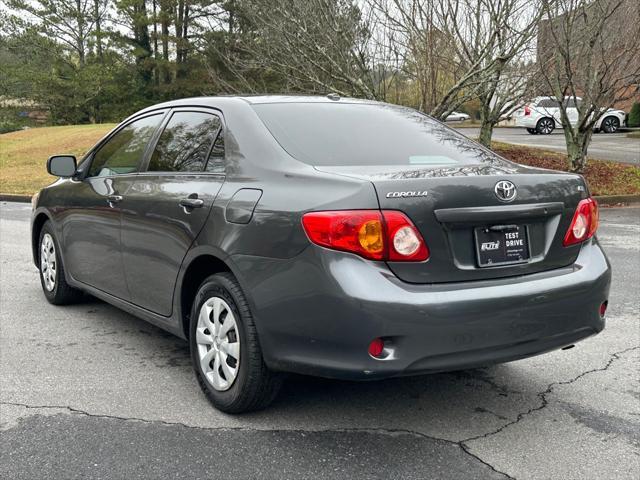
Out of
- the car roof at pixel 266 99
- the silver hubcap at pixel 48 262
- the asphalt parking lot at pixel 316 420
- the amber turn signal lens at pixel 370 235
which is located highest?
the car roof at pixel 266 99

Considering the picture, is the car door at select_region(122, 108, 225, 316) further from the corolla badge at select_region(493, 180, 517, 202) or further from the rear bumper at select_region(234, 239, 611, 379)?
the corolla badge at select_region(493, 180, 517, 202)

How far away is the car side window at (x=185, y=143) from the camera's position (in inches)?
156

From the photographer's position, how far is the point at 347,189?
9.97ft

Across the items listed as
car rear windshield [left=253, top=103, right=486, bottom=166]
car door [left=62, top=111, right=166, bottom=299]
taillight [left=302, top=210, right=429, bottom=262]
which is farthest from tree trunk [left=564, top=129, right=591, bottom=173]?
taillight [left=302, top=210, right=429, bottom=262]

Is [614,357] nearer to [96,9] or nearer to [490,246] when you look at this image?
[490,246]

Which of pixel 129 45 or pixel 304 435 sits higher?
pixel 129 45

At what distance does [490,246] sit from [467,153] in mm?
966

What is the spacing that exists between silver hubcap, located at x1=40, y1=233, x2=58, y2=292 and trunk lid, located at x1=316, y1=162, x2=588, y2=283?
10.4ft

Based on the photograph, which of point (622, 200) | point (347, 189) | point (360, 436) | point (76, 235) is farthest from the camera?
point (622, 200)

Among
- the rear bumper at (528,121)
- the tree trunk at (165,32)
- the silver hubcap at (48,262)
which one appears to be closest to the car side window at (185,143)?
the silver hubcap at (48,262)

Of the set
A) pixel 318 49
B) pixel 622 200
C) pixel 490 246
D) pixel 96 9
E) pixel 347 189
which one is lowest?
pixel 622 200

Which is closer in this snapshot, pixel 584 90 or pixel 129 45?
pixel 584 90

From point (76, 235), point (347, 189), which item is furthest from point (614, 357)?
point (76, 235)

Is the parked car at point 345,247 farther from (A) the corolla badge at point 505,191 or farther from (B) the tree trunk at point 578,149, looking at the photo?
(B) the tree trunk at point 578,149
